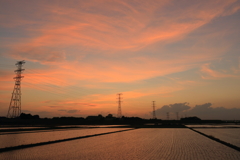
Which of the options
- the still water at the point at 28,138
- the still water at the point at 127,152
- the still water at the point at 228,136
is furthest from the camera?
the still water at the point at 228,136

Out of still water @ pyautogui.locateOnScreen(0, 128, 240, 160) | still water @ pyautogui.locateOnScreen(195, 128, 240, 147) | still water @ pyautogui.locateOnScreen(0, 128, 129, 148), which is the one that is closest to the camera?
still water @ pyautogui.locateOnScreen(0, 128, 240, 160)

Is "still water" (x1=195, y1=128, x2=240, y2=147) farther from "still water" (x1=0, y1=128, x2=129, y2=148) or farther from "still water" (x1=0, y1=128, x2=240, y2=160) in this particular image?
"still water" (x1=0, y1=128, x2=129, y2=148)

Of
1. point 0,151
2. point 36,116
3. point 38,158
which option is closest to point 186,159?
point 38,158

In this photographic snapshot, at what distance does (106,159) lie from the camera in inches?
578

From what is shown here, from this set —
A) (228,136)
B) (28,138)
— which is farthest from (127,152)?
(228,136)

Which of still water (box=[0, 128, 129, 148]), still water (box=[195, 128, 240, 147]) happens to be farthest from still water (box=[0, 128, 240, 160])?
still water (box=[195, 128, 240, 147])

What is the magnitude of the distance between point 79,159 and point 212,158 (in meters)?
9.03

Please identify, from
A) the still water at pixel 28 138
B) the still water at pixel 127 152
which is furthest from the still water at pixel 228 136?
the still water at pixel 28 138

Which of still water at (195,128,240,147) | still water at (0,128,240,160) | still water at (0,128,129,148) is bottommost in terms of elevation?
still water at (195,128,240,147)

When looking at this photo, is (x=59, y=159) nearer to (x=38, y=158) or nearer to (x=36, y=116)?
(x=38, y=158)

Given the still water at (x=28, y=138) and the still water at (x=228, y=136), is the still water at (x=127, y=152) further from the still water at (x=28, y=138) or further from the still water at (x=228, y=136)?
the still water at (x=228, y=136)

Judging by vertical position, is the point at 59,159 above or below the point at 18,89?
below

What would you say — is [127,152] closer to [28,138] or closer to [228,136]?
[28,138]

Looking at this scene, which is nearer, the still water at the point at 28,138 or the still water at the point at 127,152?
the still water at the point at 127,152
